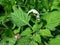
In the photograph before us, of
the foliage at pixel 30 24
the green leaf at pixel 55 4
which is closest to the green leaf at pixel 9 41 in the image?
the foliage at pixel 30 24

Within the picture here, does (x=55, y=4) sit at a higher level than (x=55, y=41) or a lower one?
higher

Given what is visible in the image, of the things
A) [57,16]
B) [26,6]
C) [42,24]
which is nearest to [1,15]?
[26,6]

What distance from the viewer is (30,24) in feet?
4.49

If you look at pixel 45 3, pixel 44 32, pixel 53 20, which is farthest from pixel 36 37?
pixel 45 3

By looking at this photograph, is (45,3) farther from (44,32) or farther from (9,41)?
(9,41)

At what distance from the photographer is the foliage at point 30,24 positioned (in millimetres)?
1192

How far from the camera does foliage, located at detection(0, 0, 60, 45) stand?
1192 mm

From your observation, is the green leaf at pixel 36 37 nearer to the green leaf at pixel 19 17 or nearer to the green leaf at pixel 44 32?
the green leaf at pixel 44 32

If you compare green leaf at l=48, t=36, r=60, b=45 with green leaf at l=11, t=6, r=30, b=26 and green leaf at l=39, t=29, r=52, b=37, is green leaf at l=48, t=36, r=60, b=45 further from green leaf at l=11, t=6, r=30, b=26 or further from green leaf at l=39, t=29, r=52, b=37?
green leaf at l=11, t=6, r=30, b=26

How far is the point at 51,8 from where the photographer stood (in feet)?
4.42

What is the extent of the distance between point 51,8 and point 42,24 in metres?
0.18

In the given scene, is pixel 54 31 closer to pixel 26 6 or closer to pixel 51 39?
pixel 51 39

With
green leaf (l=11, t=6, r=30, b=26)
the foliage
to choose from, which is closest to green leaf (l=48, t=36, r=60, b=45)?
the foliage

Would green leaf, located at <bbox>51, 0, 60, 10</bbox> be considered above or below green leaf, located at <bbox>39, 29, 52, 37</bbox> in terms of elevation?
above
